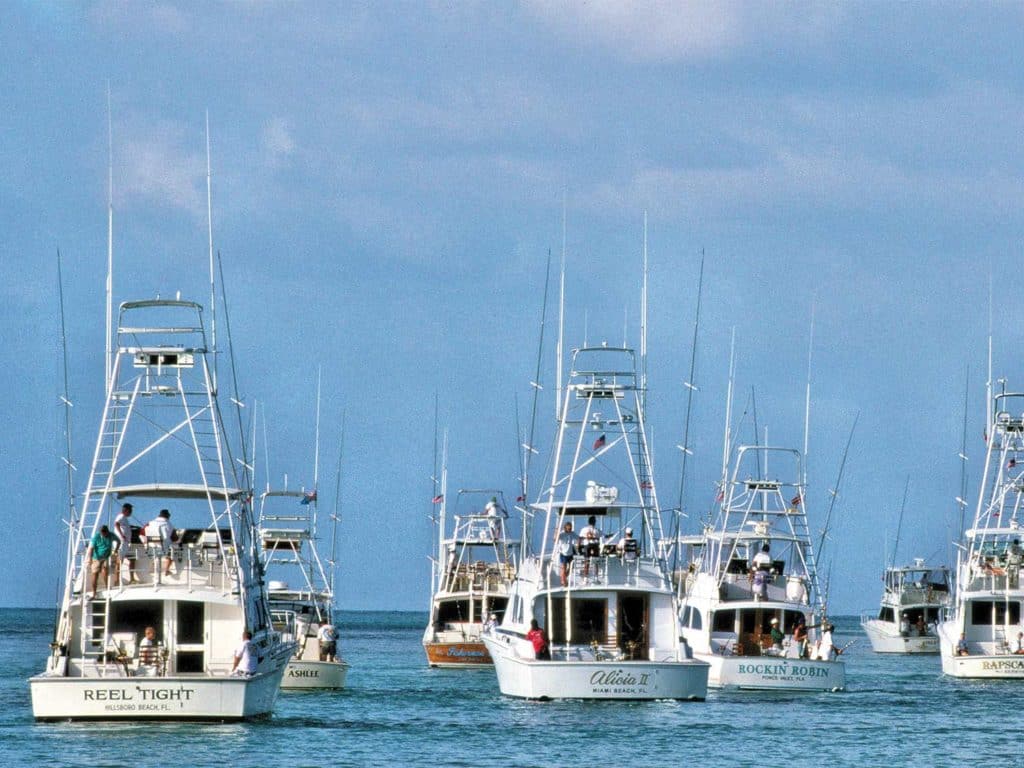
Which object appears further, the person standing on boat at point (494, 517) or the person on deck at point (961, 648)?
the person standing on boat at point (494, 517)

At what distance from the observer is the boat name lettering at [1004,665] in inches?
2781

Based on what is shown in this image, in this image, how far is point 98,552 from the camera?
4553cm

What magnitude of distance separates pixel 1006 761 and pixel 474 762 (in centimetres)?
1185

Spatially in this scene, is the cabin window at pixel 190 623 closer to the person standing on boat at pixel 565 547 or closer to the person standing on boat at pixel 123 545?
the person standing on boat at pixel 123 545

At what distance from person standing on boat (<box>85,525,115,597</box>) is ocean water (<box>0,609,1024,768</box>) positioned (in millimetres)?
3215

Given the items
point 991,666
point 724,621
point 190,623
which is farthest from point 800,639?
point 190,623

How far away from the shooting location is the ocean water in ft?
143

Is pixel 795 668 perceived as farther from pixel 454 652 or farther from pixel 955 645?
pixel 454 652

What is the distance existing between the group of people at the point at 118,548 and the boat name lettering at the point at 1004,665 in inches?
1350

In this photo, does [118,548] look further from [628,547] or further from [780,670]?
[780,670]

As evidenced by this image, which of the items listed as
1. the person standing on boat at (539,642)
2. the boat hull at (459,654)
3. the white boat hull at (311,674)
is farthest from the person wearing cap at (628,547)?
the boat hull at (459,654)

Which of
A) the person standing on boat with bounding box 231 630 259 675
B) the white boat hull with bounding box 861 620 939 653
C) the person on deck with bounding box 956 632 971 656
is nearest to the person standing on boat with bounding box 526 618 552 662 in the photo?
the person standing on boat with bounding box 231 630 259 675

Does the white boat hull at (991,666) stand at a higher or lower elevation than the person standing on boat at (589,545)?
lower

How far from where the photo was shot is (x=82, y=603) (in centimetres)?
4578
